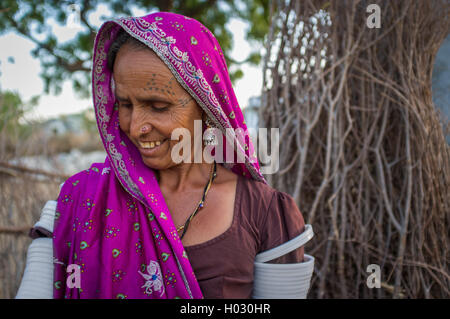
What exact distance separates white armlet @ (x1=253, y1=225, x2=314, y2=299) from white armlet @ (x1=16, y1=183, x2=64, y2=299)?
74 centimetres

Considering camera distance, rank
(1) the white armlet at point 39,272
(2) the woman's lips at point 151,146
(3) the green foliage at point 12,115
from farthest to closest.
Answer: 1. (3) the green foliage at point 12,115
2. (2) the woman's lips at point 151,146
3. (1) the white armlet at point 39,272

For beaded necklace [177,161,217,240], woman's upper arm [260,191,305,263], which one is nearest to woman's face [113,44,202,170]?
beaded necklace [177,161,217,240]

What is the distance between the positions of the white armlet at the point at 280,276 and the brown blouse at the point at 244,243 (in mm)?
27

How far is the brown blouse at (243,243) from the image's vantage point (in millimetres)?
1285

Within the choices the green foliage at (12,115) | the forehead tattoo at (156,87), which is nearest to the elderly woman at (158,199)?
the forehead tattoo at (156,87)

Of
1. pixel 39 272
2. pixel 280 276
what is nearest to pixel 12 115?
pixel 39 272

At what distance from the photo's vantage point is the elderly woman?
1.25m

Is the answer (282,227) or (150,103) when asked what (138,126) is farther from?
(282,227)

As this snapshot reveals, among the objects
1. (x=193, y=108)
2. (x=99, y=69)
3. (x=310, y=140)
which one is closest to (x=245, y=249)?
(x=193, y=108)

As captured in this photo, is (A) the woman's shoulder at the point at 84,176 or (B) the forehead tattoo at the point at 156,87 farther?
(A) the woman's shoulder at the point at 84,176

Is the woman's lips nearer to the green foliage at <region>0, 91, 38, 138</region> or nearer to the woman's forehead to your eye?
the woman's forehead

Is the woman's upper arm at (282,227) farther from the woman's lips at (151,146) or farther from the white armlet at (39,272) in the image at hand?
the white armlet at (39,272)

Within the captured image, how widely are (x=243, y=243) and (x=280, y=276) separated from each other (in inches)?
7.1
